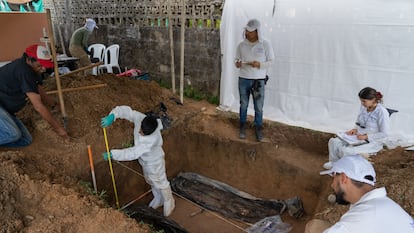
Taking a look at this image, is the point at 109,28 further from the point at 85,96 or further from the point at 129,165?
the point at 129,165

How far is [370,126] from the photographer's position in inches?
140

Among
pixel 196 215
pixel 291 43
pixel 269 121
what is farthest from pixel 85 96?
pixel 291 43

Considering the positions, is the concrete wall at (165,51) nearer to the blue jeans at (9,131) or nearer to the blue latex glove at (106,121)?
the blue latex glove at (106,121)

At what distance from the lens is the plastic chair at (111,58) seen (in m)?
7.79

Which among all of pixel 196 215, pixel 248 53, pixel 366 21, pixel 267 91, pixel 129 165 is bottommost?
pixel 196 215

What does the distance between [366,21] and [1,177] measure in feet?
16.7

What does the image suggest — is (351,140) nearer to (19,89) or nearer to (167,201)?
(167,201)

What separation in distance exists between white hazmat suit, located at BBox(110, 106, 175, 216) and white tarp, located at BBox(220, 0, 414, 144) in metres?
2.64

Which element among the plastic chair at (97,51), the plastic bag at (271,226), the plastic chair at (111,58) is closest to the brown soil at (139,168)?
the plastic bag at (271,226)

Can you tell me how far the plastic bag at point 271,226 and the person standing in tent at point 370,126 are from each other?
115cm

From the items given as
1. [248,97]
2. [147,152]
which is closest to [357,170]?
[147,152]

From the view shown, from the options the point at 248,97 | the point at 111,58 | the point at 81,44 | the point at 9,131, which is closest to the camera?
Result: the point at 9,131

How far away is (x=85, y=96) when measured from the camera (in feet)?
15.6

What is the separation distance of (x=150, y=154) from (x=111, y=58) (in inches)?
198
